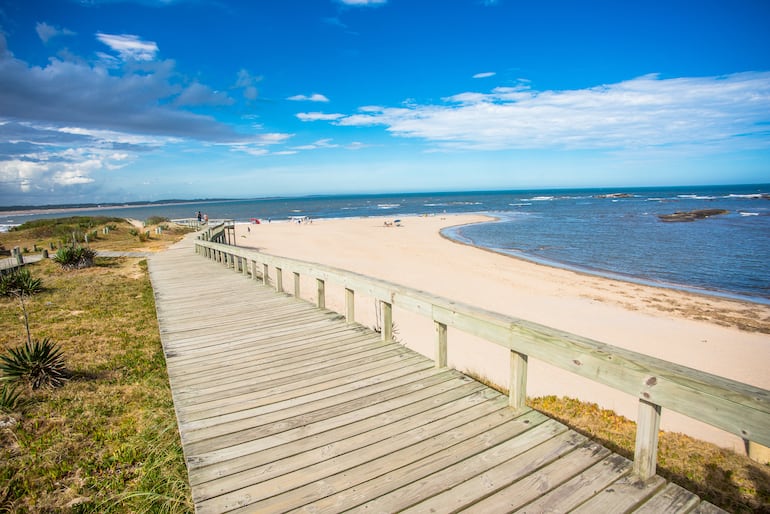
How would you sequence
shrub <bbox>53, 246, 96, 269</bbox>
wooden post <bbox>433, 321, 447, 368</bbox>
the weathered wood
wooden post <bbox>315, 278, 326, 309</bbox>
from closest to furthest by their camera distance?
the weathered wood, wooden post <bbox>433, 321, 447, 368</bbox>, wooden post <bbox>315, 278, 326, 309</bbox>, shrub <bbox>53, 246, 96, 269</bbox>

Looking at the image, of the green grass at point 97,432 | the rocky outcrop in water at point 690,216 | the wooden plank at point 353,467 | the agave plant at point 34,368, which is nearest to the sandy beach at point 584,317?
the wooden plank at point 353,467

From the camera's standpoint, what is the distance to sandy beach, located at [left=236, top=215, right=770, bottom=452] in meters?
7.60

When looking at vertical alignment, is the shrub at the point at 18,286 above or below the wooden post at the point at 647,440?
below

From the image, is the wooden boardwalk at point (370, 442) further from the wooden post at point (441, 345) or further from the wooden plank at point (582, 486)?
the wooden post at point (441, 345)

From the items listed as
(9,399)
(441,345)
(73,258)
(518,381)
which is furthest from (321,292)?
(73,258)

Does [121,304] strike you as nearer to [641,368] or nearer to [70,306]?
[70,306]

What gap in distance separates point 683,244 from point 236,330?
94.2ft

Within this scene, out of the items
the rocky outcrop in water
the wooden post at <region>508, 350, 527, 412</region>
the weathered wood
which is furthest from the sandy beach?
the rocky outcrop in water

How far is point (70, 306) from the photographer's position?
8.81 m

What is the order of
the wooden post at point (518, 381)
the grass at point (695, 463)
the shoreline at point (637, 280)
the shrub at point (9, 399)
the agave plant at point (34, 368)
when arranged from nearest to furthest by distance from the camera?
the wooden post at point (518, 381) < the grass at point (695, 463) < the shrub at point (9, 399) < the agave plant at point (34, 368) < the shoreline at point (637, 280)

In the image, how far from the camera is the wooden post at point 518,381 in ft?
10.5

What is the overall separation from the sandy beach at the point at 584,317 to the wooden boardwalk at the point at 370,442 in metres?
3.49

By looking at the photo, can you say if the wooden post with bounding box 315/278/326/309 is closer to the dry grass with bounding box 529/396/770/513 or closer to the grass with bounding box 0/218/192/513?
the grass with bounding box 0/218/192/513

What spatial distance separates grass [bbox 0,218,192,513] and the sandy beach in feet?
15.7
